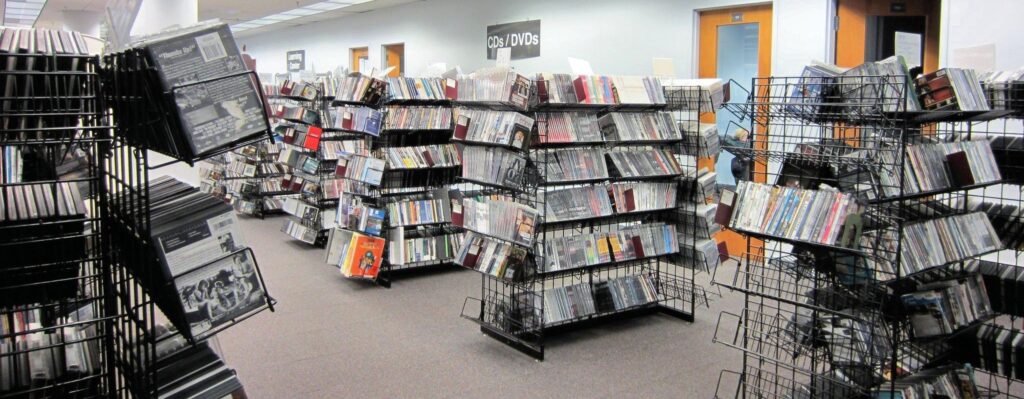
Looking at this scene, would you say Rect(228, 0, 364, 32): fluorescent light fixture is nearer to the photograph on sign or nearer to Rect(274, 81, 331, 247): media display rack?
the photograph on sign

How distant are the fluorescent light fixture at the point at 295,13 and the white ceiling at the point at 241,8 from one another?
0.51ft

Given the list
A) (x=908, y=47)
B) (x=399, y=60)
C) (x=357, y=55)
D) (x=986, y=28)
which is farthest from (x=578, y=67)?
(x=357, y=55)

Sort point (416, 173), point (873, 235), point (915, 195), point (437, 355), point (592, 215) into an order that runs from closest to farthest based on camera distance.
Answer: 1. point (873, 235)
2. point (915, 195)
3. point (437, 355)
4. point (592, 215)
5. point (416, 173)

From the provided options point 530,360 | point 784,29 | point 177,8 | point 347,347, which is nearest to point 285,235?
point 177,8

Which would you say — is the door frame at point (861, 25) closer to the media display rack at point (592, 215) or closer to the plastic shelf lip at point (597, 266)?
the media display rack at point (592, 215)

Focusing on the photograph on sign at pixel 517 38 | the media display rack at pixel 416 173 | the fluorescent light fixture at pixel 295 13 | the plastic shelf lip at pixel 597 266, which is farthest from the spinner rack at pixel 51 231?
the fluorescent light fixture at pixel 295 13

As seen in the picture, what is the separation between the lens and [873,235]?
8.91ft

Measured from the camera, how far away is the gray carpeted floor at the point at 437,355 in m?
3.88

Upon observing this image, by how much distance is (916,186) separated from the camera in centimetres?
285

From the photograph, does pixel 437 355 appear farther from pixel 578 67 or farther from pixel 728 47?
pixel 728 47

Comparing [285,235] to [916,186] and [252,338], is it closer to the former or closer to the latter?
[252,338]

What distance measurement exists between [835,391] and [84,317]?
3.01 m

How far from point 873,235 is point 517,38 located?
7146mm

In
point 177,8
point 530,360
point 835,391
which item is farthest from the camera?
point 177,8
